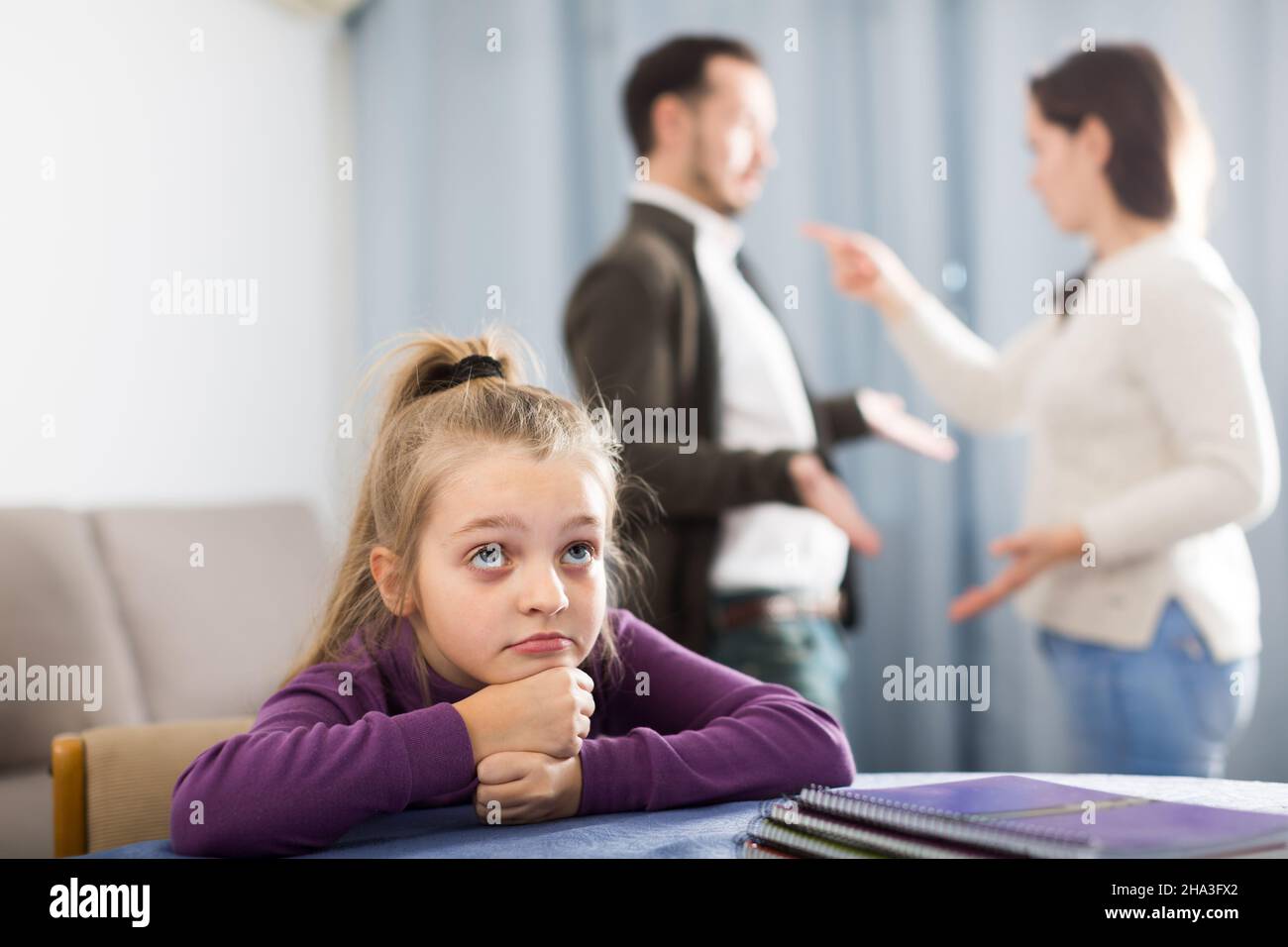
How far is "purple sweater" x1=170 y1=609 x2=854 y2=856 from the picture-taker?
0.80 metres

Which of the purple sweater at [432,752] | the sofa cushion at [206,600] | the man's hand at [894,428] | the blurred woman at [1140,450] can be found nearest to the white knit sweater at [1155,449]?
the blurred woman at [1140,450]

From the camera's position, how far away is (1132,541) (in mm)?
1792

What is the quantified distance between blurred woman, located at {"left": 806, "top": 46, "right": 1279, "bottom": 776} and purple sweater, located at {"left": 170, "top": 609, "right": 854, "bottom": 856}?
958 millimetres

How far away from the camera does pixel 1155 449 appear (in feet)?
6.18

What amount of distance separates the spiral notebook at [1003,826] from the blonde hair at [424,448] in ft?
1.16

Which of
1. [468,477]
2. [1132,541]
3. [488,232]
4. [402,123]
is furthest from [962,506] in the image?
[468,477]

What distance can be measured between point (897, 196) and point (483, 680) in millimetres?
2211

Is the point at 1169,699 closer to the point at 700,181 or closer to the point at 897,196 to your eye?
the point at 700,181

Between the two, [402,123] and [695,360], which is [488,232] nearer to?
[402,123]

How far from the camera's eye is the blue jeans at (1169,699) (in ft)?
5.88

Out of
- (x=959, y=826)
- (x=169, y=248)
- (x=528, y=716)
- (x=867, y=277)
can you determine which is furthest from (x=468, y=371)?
(x=169, y=248)

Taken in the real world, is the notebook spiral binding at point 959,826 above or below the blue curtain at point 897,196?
below

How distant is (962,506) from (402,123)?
5.61 ft

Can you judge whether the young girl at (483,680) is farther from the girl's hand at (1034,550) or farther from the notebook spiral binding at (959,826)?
the girl's hand at (1034,550)
